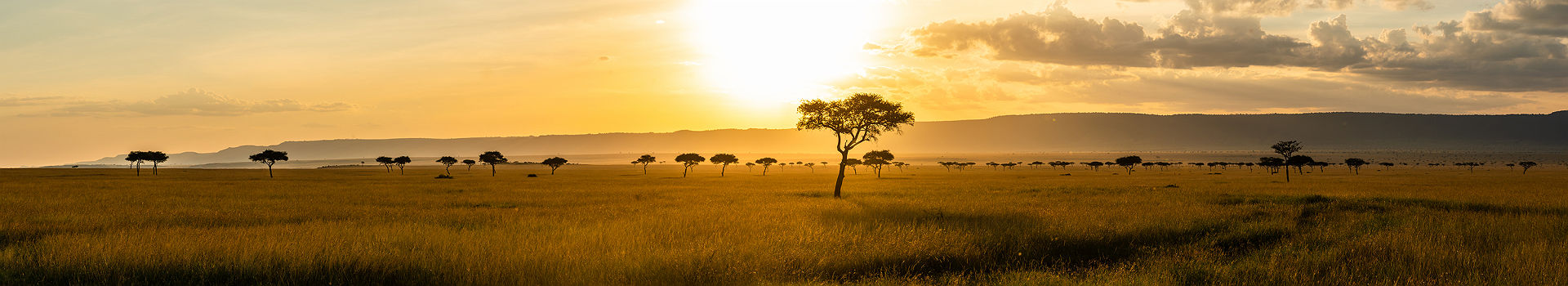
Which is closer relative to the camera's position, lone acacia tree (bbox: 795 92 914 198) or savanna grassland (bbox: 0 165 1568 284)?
savanna grassland (bbox: 0 165 1568 284)

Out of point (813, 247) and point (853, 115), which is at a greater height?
point (853, 115)

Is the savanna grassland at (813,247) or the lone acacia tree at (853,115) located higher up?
the lone acacia tree at (853,115)

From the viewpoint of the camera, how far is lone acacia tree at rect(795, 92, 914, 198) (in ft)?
124

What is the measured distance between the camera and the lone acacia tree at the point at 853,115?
37.9 metres

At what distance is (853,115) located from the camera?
38406 mm

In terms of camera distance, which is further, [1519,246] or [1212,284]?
[1519,246]

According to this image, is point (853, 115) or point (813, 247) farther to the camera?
point (853, 115)

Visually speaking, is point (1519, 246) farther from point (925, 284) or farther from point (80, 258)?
point (80, 258)

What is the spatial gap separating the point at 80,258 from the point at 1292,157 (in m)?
106

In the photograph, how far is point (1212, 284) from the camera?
10586mm

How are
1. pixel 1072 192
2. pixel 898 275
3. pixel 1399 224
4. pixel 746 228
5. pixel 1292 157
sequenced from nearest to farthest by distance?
pixel 898 275 < pixel 746 228 < pixel 1399 224 < pixel 1072 192 < pixel 1292 157

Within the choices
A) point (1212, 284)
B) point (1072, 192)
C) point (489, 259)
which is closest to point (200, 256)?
point (489, 259)

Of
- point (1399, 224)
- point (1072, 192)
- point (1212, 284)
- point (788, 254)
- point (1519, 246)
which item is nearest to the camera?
point (1212, 284)

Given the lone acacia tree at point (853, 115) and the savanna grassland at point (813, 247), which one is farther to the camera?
the lone acacia tree at point (853, 115)
